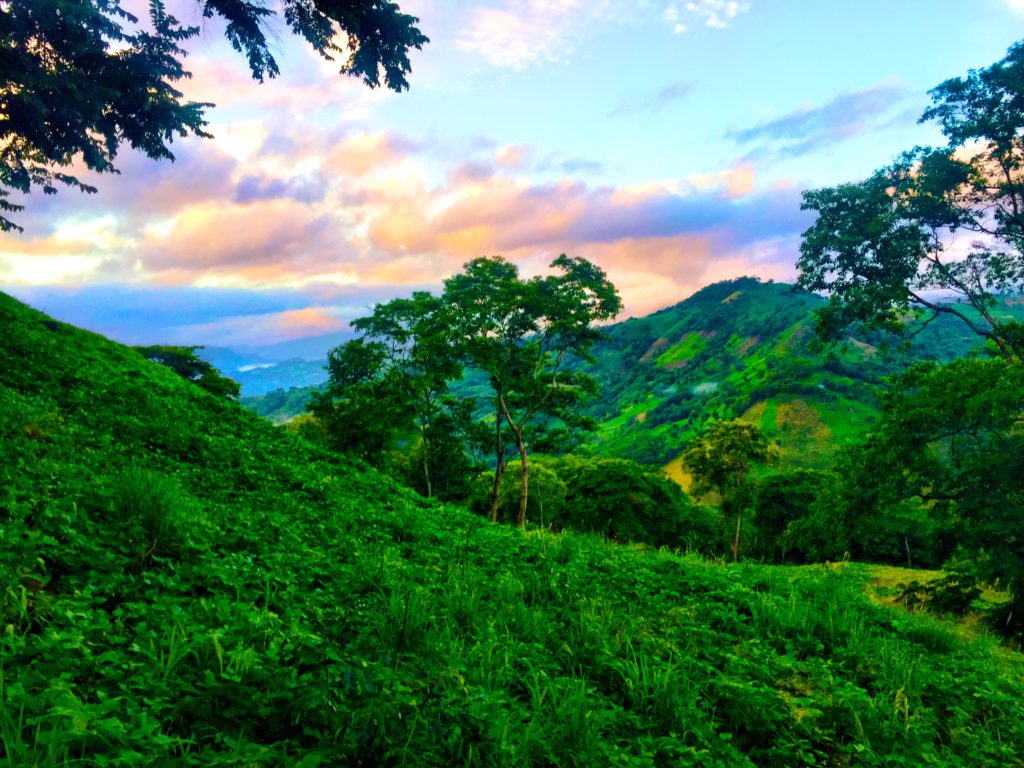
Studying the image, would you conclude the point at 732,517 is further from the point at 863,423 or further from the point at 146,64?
the point at 863,423

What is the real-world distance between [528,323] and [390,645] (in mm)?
22613

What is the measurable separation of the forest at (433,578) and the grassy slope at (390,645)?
1.2 inches

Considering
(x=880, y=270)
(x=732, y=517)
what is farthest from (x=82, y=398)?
(x=732, y=517)

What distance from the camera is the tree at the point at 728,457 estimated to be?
41.5 meters

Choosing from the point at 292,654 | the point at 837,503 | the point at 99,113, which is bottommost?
the point at 837,503

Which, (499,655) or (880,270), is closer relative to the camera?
(499,655)

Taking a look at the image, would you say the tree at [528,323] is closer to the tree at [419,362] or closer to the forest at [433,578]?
the tree at [419,362]

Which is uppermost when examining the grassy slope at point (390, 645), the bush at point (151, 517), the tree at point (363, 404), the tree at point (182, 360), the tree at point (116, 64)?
the tree at point (116, 64)

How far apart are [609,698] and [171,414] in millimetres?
9848

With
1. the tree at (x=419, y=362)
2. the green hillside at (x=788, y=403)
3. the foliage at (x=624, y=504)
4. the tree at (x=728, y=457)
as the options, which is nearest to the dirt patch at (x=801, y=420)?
the green hillside at (x=788, y=403)

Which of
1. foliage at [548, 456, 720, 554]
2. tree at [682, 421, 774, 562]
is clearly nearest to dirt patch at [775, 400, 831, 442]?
foliage at [548, 456, 720, 554]

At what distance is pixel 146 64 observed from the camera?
13.4 meters

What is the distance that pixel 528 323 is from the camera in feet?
86.1

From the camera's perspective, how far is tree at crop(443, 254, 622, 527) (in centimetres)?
2528
